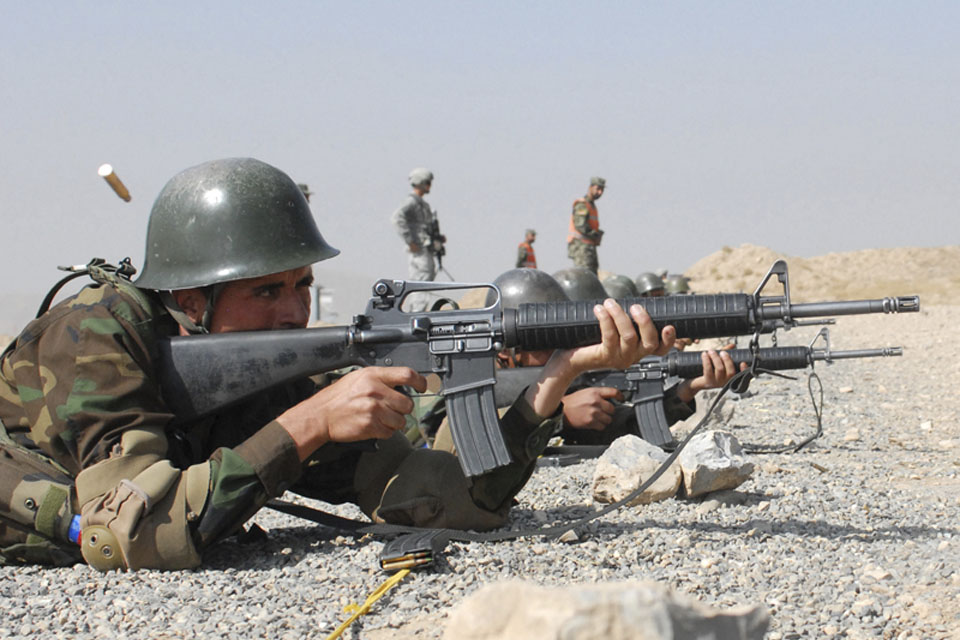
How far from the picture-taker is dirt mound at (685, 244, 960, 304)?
32969mm

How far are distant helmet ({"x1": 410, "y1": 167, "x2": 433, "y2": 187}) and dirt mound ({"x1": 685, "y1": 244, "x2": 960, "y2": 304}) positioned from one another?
768 inches

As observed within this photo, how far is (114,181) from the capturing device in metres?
5.80

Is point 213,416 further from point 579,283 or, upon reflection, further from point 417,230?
point 417,230

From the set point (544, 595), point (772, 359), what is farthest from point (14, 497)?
point (772, 359)

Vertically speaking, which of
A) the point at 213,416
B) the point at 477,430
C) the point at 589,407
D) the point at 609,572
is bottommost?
the point at 609,572

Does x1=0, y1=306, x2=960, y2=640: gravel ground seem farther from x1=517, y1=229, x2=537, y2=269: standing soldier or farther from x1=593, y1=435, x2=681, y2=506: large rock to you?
x1=517, y1=229, x2=537, y2=269: standing soldier

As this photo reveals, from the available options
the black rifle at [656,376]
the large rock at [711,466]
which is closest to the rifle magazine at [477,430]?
the large rock at [711,466]

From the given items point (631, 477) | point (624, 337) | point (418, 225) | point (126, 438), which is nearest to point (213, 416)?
point (126, 438)

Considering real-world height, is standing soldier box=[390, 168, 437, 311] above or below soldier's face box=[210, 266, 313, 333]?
above

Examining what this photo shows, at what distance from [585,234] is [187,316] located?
14.3 metres

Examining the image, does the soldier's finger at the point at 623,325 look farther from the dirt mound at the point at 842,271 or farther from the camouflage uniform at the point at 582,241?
the dirt mound at the point at 842,271

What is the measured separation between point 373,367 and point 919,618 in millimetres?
1709

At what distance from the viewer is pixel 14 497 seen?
3.02 m

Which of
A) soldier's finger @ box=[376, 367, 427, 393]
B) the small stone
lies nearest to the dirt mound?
the small stone
